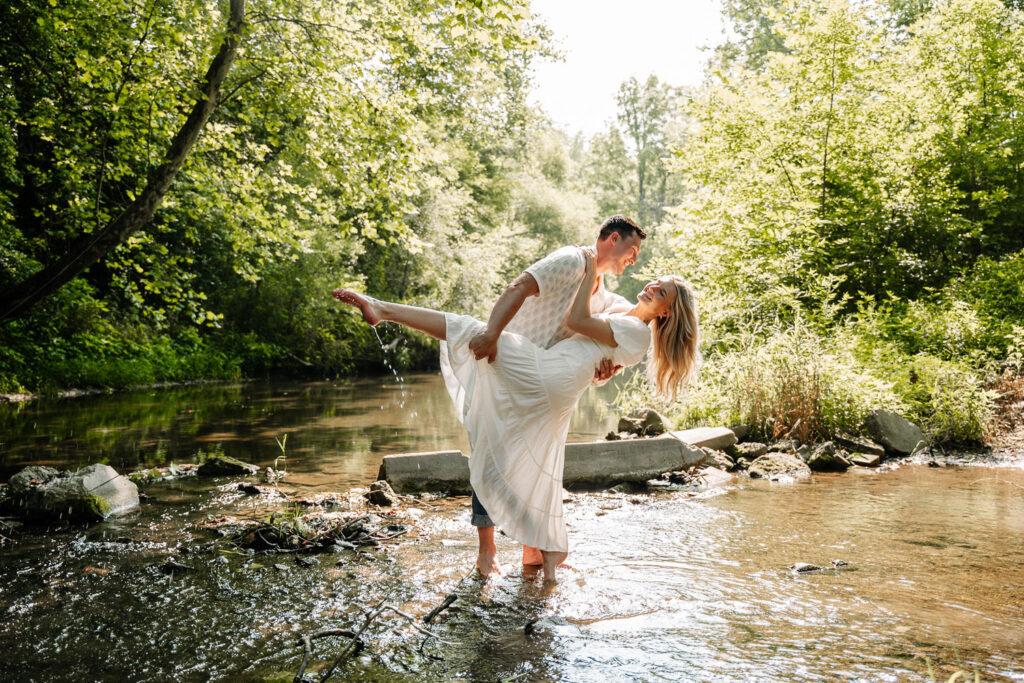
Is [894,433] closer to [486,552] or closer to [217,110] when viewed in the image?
[486,552]

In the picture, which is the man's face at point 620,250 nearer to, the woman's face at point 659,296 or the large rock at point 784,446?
the woman's face at point 659,296

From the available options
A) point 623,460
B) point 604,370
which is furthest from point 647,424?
point 604,370

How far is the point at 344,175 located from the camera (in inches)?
441

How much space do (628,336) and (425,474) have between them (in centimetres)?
374

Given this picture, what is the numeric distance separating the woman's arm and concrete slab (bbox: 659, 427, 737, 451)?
5.04 meters

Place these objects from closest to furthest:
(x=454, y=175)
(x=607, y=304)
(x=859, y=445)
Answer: (x=607, y=304) → (x=859, y=445) → (x=454, y=175)

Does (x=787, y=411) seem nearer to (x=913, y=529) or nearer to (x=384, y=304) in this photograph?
(x=913, y=529)

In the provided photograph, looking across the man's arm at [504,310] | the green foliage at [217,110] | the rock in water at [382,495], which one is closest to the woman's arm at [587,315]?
the man's arm at [504,310]

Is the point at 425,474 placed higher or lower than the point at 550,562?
lower

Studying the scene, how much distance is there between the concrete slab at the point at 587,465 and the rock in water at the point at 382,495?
24 centimetres

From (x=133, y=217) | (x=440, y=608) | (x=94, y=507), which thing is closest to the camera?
(x=440, y=608)

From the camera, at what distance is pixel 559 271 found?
4.50m

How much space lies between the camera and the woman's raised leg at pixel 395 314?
451 centimetres

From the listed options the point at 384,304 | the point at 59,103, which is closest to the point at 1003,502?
the point at 384,304
